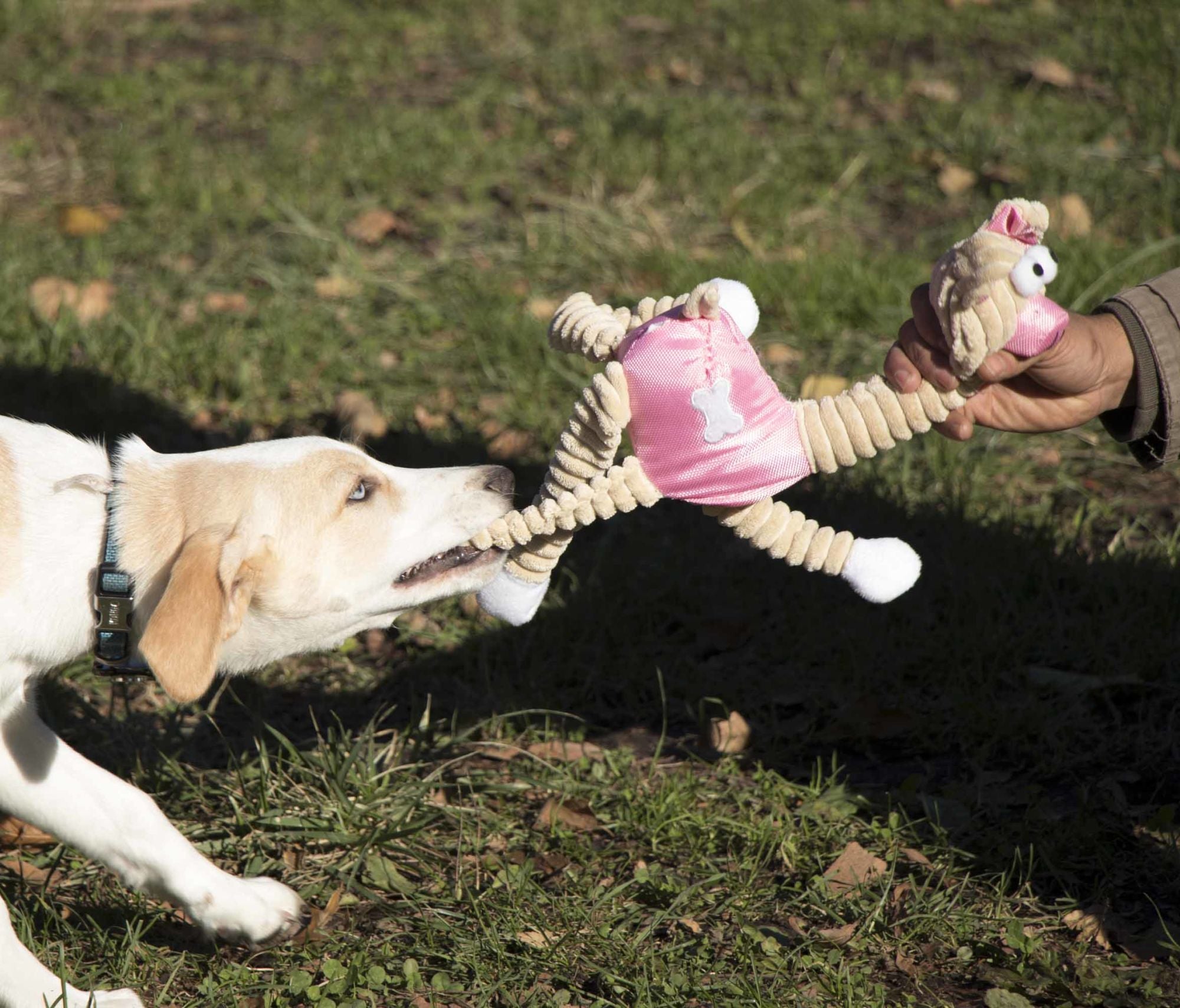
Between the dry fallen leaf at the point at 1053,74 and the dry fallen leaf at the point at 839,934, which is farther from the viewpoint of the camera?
the dry fallen leaf at the point at 1053,74

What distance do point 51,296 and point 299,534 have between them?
3002 millimetres

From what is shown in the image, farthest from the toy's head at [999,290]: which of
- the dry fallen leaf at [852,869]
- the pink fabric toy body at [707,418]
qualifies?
the dry fallen leaf at [852,869]

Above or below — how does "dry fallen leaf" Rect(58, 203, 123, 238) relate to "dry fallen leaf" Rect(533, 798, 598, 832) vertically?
above

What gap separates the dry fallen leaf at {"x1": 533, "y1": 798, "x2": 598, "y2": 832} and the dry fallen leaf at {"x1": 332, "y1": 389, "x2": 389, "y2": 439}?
1.81 m

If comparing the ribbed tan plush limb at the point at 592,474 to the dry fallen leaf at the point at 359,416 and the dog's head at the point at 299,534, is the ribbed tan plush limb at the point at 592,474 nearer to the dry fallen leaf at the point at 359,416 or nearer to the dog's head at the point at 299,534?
the dog's head at the point at 299,534

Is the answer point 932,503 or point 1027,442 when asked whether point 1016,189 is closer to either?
point 1027,442

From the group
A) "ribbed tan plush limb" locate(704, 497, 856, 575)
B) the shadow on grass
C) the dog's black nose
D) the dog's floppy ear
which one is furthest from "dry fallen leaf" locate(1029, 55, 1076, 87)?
the dog's floppy ear

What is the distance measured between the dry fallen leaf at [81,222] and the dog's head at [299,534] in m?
3.23

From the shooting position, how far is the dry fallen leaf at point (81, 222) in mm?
5809

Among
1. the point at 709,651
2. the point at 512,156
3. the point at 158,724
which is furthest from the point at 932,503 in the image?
the point at 512,156

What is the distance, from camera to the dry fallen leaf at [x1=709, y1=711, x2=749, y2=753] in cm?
354

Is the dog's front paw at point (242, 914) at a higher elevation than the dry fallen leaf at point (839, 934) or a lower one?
lower

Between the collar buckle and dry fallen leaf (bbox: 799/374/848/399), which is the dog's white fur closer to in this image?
the collar buckle

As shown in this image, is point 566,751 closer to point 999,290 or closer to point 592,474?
point 592,474
